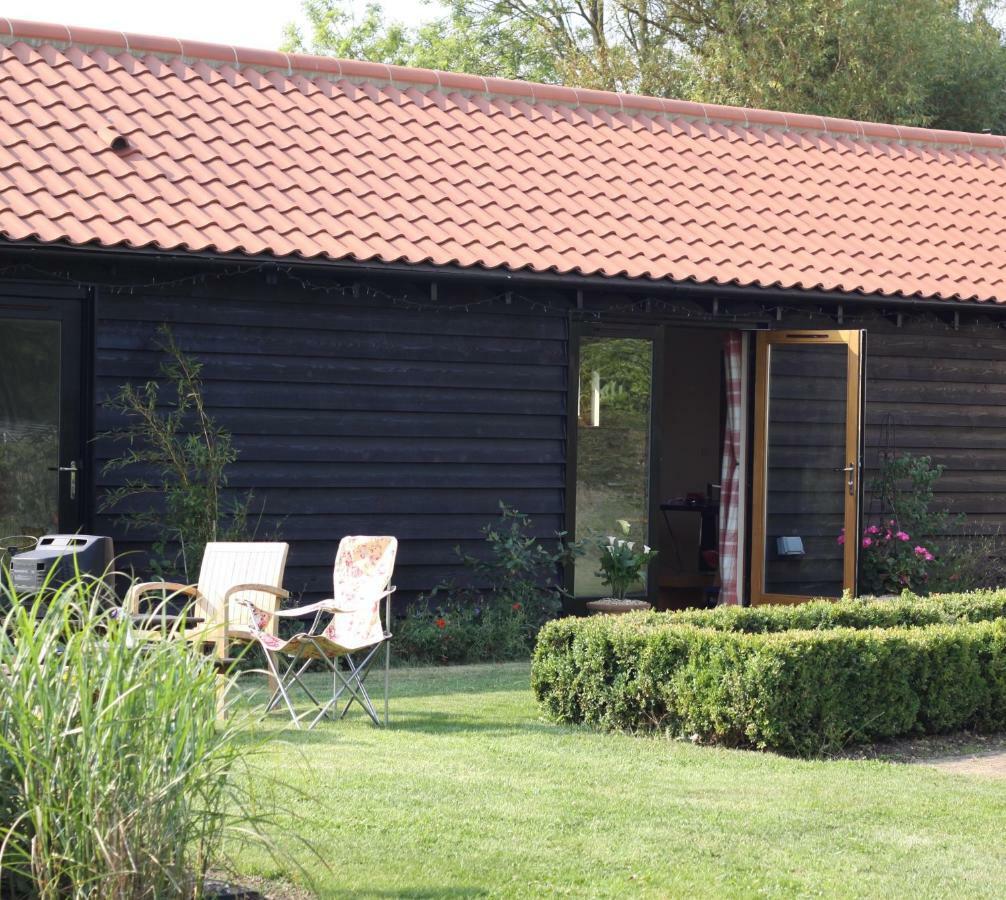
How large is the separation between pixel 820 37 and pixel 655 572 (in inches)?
573

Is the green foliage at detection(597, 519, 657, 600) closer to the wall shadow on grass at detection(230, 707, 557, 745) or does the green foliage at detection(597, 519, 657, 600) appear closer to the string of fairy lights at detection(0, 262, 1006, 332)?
the string of fairy lights at detection(0, 262, 1006, 332)

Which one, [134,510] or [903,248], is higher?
[903,248]

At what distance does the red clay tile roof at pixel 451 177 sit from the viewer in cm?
995

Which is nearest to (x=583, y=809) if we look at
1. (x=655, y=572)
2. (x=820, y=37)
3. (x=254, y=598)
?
(x=254, y=598)

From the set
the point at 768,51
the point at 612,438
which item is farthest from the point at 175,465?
the point at 768,51

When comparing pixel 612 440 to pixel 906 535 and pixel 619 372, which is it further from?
pixel 906 535

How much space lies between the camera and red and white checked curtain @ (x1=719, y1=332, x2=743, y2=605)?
39.2 ft

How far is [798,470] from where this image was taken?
11.7 meters

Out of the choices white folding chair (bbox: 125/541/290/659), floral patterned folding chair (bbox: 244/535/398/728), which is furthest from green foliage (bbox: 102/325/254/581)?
floral patterned folding chair (bbox: 244/535/398/728)

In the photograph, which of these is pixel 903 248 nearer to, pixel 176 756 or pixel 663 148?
pixel 663 148

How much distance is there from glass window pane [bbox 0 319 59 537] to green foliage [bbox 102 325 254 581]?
0.38 meters

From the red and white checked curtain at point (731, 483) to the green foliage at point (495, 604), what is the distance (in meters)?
1.53

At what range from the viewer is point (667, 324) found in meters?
11.5

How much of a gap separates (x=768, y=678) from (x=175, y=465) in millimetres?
4454
